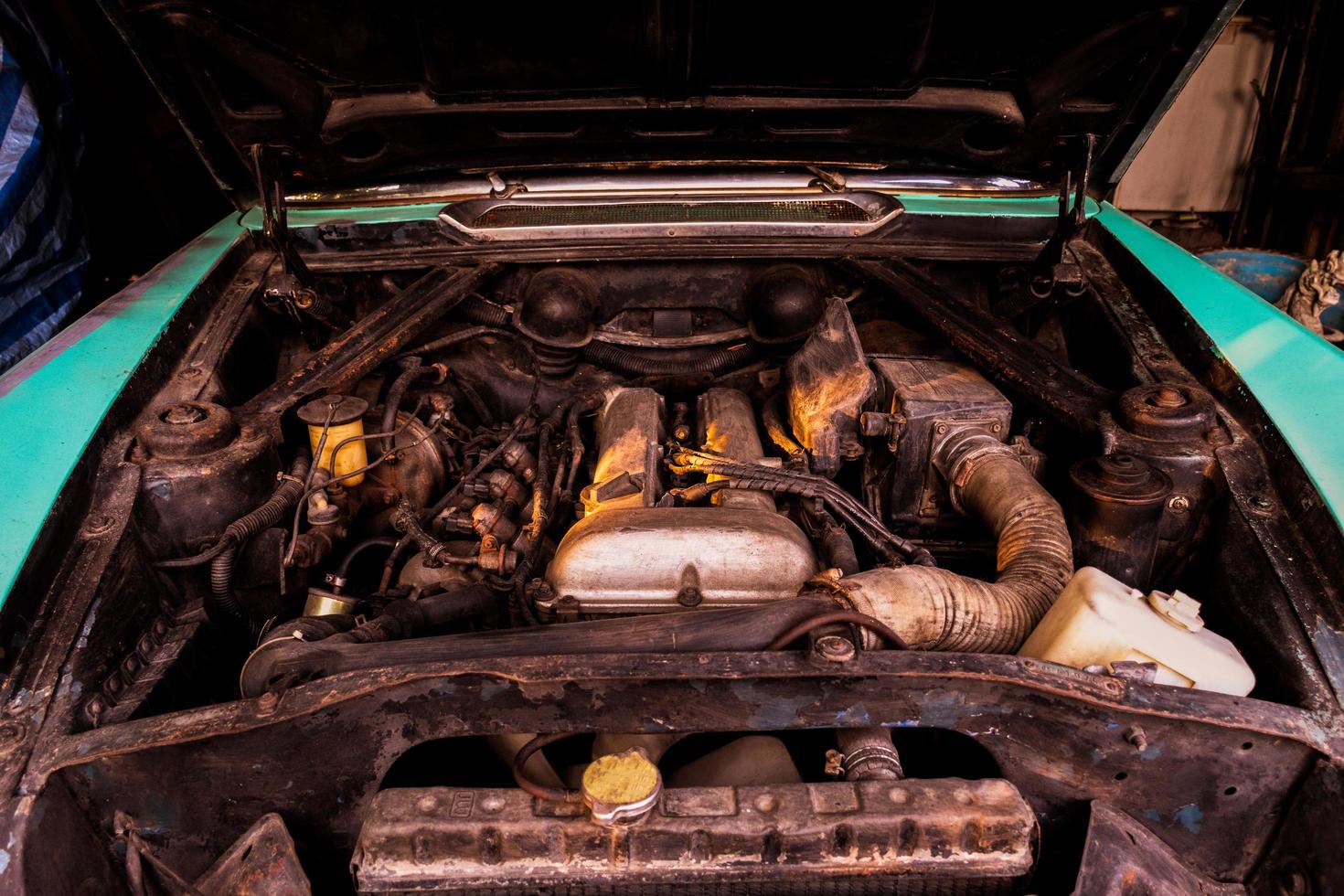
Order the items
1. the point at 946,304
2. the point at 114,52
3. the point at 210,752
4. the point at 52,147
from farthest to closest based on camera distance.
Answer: the point at 114,52 → the point at 52,147 → the point at 946,304 → the point at 210,752

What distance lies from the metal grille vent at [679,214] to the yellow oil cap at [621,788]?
134cm

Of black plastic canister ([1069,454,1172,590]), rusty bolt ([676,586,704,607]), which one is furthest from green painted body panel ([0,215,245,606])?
black plastic canister ([1069,454,1172,590])

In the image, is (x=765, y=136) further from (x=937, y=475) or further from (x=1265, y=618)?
(x=1265, y=618)

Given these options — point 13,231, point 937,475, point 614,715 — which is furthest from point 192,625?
point 13,231

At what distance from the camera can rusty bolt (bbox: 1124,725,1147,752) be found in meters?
0.93

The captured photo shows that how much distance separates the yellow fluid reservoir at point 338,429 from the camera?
1.59m

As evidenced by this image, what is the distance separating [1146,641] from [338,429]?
4.78 feet

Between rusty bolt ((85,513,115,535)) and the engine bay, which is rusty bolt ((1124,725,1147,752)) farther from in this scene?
rusty bolt ((85,513,115,535))

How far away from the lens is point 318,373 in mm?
1670

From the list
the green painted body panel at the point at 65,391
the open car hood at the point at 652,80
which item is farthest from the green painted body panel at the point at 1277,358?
the green painted body panel at the point at 65,391

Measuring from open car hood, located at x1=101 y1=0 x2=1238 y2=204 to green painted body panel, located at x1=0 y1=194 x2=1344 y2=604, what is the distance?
0.13m

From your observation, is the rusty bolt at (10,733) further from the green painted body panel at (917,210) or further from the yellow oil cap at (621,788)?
the green painted body panel at (917,210)

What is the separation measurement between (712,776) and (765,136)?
56.1 inches

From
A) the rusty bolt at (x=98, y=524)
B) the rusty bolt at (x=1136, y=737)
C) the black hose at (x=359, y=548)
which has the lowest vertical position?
the black hose at (x=359, y=548)
